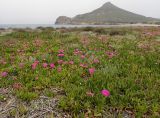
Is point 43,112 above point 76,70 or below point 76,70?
below

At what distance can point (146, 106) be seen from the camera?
530cm

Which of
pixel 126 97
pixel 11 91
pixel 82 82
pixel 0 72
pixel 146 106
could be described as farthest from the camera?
pixel 0 72

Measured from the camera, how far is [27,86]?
21.2 ft

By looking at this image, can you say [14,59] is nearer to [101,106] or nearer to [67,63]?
[67,63]

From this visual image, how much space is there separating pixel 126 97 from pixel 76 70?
267cm

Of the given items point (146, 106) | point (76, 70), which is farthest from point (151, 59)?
point (146, 106)

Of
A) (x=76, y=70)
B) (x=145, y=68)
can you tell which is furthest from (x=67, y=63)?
Result: (x=145, y=68)

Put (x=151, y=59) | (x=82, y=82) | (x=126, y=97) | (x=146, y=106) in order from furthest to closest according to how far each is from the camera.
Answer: (x=151, y=59), (x=82, y=82), (x=126, y=97), (x=146, y=106)

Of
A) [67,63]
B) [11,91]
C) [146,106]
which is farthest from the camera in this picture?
[67,63]

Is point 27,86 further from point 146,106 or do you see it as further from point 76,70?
point 146,106

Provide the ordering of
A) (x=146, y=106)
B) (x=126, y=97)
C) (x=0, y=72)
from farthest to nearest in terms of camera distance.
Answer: (x=0, y=72) → (x=126, y=97) → (x=146, y=106)

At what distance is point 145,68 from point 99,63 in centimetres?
194

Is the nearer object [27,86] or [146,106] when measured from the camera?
[146,106]

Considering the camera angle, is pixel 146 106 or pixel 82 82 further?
pixel 82 82
